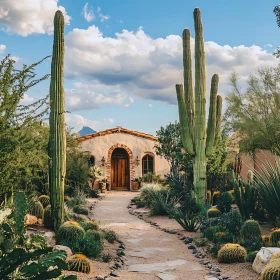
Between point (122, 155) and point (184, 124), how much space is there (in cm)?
1244

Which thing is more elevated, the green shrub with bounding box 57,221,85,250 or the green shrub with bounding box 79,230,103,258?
the green shrub with bounding box 57,221,85,250

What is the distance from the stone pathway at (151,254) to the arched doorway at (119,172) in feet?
37.0

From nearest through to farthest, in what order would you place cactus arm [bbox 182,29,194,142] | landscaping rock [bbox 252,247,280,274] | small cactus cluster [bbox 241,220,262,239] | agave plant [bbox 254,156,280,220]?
landscaping rock [bbox 252,247,280,274] → small cactus cluster [bbox 241,220,262,239] → agave plant [bbox 254,156,280,220] → cactus arm [bbox 182,29,194,142]

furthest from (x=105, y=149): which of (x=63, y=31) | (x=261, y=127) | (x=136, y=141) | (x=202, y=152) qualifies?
(x=63, y=31)

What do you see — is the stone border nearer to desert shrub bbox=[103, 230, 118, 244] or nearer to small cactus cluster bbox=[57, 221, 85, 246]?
desert shrub bbox=[103, 230, 118, 244]

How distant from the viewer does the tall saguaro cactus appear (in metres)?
12.9

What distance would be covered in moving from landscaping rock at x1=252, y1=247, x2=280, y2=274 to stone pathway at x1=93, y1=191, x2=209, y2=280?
876 mm

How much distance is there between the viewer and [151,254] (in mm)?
8578

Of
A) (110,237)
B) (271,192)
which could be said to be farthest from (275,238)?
(110,237)

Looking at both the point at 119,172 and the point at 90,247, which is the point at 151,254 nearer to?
the point at 90,247

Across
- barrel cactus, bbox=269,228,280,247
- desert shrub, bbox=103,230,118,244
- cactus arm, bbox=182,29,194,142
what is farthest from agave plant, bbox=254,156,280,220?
cactus arm, bbox=182,29,194,142

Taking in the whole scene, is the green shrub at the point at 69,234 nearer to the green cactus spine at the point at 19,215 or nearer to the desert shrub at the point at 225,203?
the green cactus spine at the point at 19,215

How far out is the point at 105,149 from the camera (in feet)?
79.9

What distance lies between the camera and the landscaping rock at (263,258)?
6.53m
